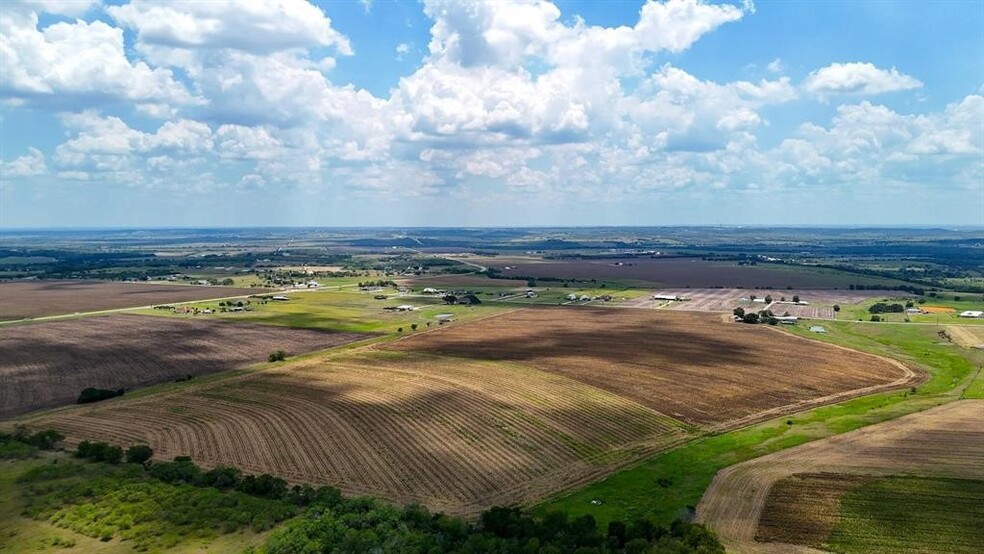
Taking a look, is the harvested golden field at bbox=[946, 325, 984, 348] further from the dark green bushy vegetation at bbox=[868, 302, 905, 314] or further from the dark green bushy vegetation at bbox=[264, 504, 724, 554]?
the dark green bushy vegetation at bbox=[264, 504, 724, 554]

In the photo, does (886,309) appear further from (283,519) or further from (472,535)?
(283,519)

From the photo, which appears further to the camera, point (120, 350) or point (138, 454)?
point (120, 350)

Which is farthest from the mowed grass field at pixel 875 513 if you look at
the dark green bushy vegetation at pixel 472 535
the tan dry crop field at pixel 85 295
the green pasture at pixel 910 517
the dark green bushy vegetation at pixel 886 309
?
the tan dry crop field at pixel 85 295

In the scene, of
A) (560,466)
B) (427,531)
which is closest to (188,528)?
(427,531)

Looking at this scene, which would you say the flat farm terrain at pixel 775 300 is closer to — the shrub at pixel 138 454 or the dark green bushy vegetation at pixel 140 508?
the shrub at pixel 138 454

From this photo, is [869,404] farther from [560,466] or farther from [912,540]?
[560,466]

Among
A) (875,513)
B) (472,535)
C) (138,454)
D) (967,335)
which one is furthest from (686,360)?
(138,454)

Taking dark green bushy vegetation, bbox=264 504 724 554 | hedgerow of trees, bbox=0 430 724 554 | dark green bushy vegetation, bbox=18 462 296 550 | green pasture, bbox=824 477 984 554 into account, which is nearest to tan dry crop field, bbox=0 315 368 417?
dark green bushy vegetation, bbox=18 462 296 550
